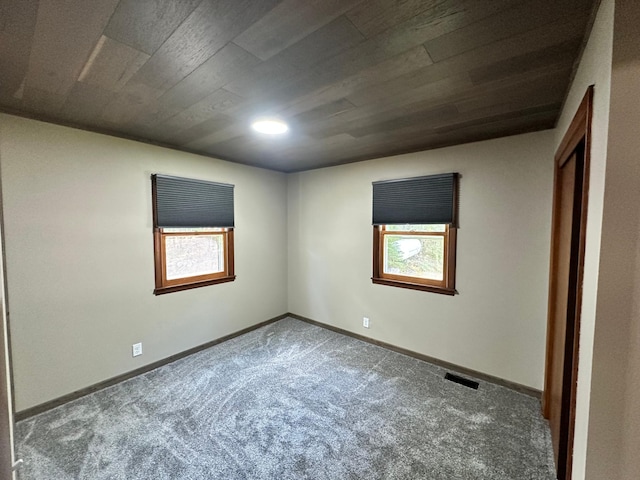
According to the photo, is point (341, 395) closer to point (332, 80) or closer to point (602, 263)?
point (602, 263)

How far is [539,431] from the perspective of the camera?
200 cm

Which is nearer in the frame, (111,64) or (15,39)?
(15,39)

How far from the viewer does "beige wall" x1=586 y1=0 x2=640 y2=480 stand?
0.87 m

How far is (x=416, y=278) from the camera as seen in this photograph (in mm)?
3133

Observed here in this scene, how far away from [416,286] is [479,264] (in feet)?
2.20

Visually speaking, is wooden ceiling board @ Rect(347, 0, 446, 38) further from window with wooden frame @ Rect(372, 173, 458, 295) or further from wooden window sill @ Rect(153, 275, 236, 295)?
wooden window sill @ Rect(153, 275, 236, 295)

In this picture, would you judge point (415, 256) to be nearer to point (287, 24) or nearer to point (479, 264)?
point (479, 264)

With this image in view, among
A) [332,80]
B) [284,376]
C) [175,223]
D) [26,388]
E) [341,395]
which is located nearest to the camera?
[332,80]

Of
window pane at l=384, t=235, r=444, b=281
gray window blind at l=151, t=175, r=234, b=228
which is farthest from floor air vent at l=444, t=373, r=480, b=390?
gray window blind at l=151, t=175, r=234, b=228

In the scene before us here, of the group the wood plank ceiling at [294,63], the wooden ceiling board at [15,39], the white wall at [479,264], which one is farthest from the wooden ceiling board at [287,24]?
the white wall at [479,264]

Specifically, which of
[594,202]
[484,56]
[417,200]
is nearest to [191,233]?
[417,200]

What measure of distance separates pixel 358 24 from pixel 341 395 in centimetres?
258

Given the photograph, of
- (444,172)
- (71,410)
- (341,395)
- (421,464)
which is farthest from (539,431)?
(71,410)

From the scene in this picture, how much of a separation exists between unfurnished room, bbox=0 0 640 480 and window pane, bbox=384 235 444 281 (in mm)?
25
